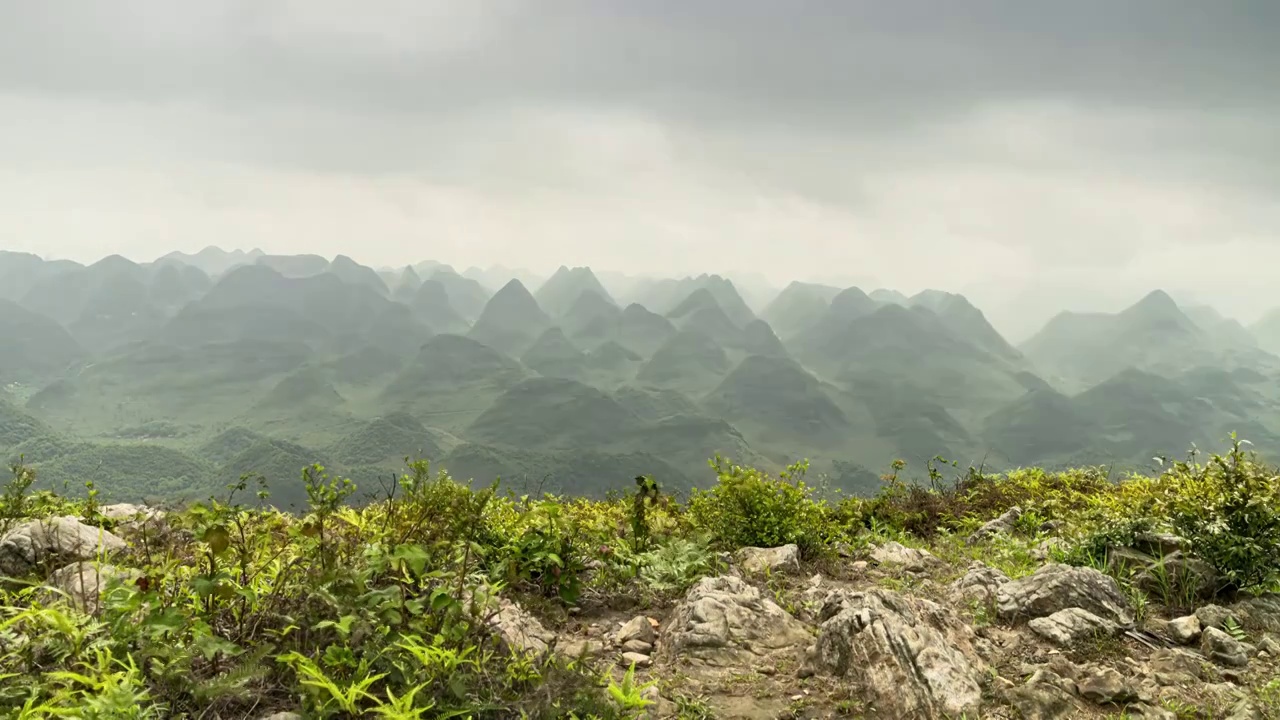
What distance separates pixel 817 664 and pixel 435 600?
9.98 feet

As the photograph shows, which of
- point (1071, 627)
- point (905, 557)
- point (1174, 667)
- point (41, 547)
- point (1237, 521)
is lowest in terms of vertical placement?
point (905, 557)

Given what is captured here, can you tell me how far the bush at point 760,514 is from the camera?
806 cm

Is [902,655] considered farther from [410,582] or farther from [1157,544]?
[1157,544]

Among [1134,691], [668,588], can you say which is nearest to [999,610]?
[1134,691]

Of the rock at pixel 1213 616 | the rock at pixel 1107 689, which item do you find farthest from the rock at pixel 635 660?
the rock at pixel 1213 616

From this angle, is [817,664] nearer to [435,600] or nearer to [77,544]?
[435,600]

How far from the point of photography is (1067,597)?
5633mm

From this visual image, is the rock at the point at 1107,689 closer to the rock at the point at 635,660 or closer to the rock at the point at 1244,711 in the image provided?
the rock at the point at 1244,711

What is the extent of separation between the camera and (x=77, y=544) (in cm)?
662

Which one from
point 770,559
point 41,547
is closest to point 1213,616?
point 770,559

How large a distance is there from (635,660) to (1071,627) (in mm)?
3702

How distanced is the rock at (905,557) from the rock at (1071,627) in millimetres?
2190

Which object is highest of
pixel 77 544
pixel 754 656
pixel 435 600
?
pixel 435 600

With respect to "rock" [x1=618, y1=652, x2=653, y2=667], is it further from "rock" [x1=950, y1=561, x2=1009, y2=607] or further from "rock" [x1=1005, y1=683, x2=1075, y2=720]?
"rock" [x1=950, y1=561, x2=1009, y2=607]
